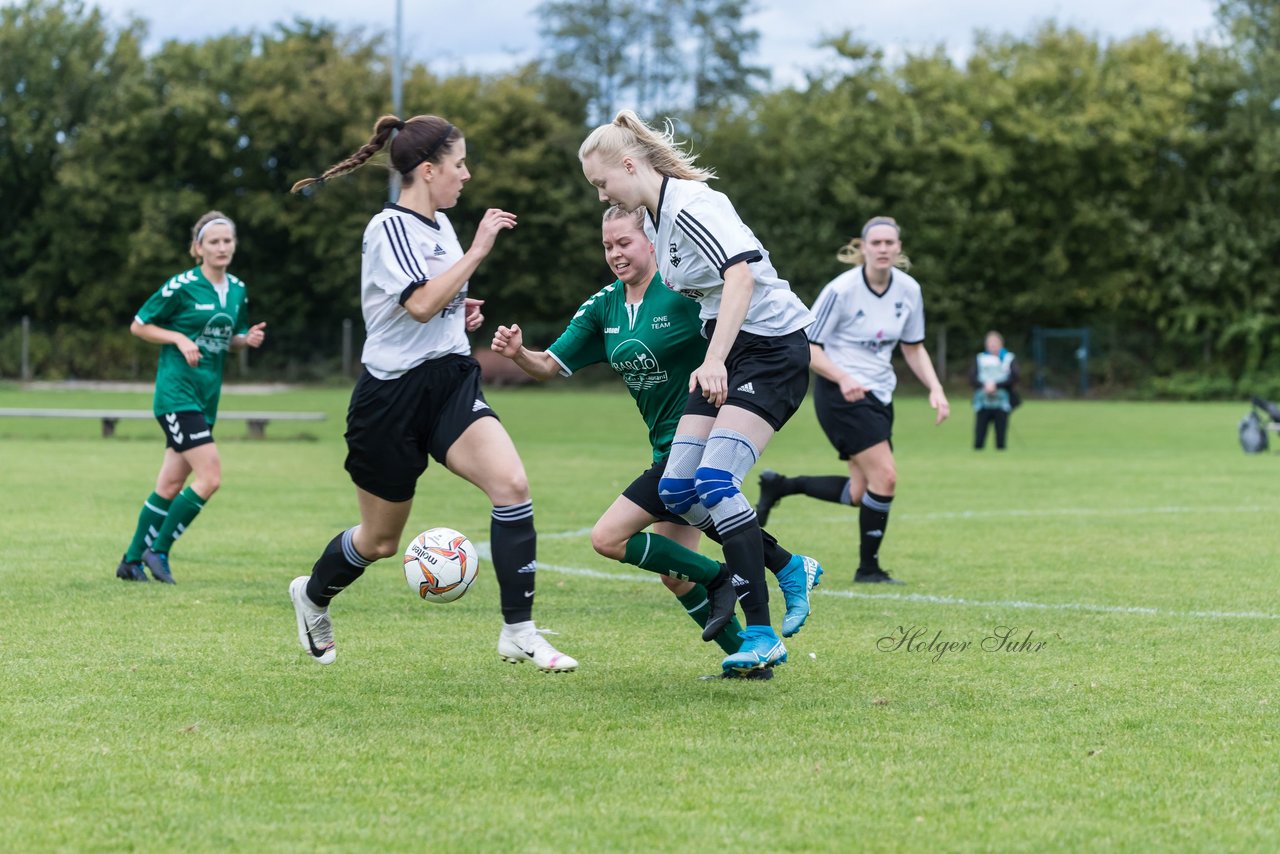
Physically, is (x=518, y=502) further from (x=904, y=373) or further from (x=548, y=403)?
(x=904, y=373)

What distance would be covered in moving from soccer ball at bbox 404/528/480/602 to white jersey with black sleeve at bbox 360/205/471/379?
0.75 meters

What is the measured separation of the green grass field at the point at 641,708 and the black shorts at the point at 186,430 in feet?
2.48

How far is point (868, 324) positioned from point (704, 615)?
11.6 ft

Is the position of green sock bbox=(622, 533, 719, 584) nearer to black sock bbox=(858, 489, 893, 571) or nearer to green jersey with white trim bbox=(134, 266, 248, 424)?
black sock bbox=(858, 489, 893, 571)

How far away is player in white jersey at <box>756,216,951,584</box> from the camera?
9.01 meters

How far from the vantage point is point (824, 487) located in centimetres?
1002

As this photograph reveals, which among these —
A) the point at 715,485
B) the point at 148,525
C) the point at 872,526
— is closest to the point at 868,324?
the point at 872,526

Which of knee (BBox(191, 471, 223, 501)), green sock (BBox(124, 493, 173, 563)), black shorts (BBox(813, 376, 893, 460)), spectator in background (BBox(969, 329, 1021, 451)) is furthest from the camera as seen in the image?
spectator in background (BBox(969, 329, 1021, 451))

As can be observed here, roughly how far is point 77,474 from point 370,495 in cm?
1119

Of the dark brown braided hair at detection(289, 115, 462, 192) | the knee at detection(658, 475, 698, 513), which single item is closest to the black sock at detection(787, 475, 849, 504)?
the knee at detection(658, 475, 698, 513)

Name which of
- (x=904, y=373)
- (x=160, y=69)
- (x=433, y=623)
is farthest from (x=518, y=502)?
(x=160, y=69)

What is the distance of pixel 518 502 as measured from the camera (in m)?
5.44

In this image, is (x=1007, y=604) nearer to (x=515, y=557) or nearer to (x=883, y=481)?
(x=883, y=481)

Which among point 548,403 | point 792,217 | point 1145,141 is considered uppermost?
point 1145,141
